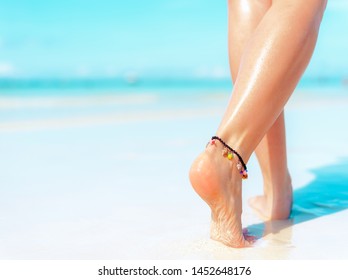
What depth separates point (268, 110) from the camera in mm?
1035

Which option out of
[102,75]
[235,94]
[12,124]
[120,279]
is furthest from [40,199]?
[102,75]

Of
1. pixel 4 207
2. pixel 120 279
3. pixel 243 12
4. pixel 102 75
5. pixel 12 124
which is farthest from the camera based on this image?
pixel 102 75

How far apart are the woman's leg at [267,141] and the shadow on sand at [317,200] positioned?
0.05 meters

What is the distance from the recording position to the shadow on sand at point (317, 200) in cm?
124

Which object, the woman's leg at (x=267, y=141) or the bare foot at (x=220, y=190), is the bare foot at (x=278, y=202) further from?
the bare foot at (x=220, y=190)

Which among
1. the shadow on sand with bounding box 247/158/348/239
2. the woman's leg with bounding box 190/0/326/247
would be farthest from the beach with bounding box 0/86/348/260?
the woman's leg with bounding box 190/0/326/247

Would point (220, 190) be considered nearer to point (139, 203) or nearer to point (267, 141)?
point (267, 141)

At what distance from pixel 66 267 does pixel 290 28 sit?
63 centimetres

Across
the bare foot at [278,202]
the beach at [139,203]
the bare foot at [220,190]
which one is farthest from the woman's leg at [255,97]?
the bare foot at [278,202]

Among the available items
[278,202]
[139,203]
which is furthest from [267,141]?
[139,203]

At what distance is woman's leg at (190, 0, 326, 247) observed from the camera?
40.1 inches

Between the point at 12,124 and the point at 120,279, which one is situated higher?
the point at 12,124

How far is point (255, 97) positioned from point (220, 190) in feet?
0.63

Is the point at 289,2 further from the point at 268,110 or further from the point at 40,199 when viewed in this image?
the point at 40,199
